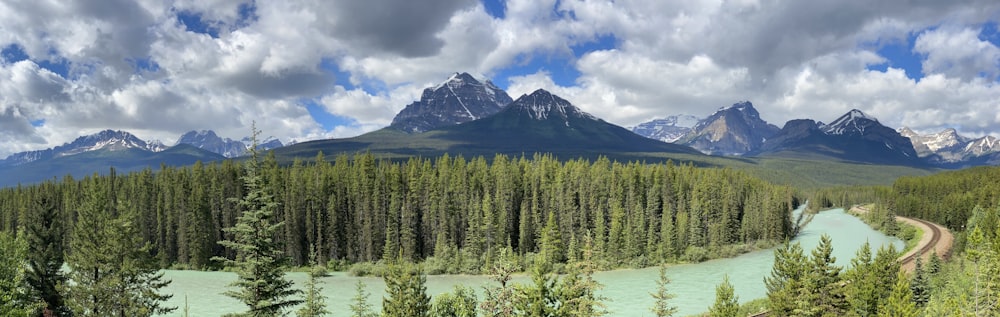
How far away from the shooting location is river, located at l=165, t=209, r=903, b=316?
6238cm

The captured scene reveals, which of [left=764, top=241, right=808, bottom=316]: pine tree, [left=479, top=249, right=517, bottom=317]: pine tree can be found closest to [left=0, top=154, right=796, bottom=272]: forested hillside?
[left=764, top=241, right=808, bottom=316]: pine tree

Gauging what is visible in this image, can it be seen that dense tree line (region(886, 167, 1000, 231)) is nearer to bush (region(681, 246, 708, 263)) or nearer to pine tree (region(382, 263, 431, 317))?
bush (region(681, 246, 708, 263))

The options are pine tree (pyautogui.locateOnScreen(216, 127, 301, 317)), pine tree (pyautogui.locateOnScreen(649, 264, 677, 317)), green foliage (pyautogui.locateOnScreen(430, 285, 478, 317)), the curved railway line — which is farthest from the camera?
the curved railway line

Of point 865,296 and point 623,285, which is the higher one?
point 865,296

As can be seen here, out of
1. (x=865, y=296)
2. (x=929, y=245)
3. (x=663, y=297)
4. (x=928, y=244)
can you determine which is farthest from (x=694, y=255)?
(x=663, y=297)

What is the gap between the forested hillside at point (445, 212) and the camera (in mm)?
98062

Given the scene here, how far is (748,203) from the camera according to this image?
12556cm

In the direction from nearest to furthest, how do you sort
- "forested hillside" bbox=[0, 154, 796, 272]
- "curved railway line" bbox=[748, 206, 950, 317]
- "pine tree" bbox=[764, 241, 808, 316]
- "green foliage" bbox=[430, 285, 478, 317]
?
"green foliage" bbox=[430, 285, 478, 317] → "pine tree" bbox=[764, 241, 808, 316] → "curved railway line" bbox=[748, 206, 950, 317] → "forested hillside" bbox=[0, 154, 796, 272]

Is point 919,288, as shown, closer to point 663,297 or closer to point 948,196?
point 663,297

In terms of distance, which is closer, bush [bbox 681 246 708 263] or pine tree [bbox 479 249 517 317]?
pine tree [bbox 479 249 517 317]

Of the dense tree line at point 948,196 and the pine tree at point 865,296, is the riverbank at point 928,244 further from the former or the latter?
the pine tree at point 865,296

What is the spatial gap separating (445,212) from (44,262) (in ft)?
219

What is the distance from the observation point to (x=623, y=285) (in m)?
75.9

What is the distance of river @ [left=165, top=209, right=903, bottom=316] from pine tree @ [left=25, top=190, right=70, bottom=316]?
12.7 meters
